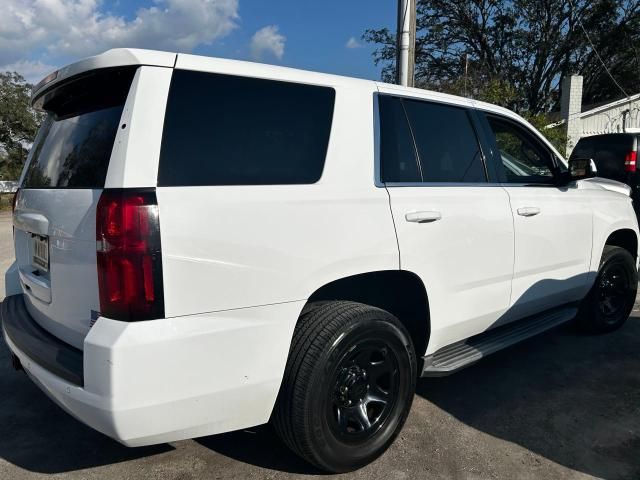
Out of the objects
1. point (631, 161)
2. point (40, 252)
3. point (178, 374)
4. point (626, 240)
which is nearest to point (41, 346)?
point (40, 252)

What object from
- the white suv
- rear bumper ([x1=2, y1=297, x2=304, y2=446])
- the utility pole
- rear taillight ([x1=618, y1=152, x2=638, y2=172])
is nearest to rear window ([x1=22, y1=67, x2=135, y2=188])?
the white suv

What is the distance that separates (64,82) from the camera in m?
2.45

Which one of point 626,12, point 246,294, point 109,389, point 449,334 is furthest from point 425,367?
point 626,12

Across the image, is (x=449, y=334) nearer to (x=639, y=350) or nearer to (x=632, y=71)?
(x=639, y=350)

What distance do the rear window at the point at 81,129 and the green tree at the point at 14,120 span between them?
30089 mm

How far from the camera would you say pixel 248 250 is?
214 centimetres

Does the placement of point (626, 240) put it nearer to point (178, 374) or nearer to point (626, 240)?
point (626, 240)

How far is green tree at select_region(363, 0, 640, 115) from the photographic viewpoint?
76.9 feet

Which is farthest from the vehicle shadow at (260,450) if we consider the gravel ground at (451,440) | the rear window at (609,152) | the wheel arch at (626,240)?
the rear window at (609,152)

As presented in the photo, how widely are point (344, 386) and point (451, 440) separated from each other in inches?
32.8

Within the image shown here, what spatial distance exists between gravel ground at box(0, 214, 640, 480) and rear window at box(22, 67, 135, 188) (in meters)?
1.46

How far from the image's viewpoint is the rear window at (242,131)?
2076 millimetres

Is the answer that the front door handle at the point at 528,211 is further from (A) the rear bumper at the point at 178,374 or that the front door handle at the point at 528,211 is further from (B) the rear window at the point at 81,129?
(B) the rear window at the point at 81,129

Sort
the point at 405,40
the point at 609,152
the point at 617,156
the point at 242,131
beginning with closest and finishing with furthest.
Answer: the point at 242,131, the point at 405,40, the point at 617,156, the point at 609,152
